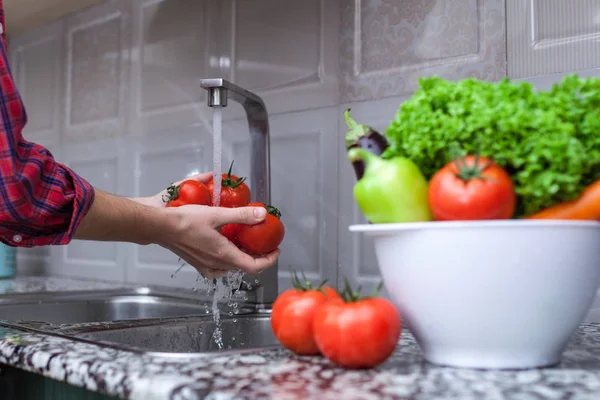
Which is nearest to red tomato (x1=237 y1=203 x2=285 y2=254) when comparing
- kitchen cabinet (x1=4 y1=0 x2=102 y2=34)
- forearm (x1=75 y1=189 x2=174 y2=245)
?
forearm (x1=75 y1=189 x2=174 y2=245)

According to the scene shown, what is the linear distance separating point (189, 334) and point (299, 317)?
0.50 metres

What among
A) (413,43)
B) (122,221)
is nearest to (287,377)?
(122,221)

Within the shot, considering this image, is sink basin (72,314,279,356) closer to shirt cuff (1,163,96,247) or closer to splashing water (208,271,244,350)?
splashing water (208,271,244,350)

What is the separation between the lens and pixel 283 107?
1541mm

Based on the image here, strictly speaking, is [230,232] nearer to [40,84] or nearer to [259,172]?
[259,172]

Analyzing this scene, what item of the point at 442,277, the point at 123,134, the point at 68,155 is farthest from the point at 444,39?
the point at 68,155

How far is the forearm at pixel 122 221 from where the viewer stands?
100cm

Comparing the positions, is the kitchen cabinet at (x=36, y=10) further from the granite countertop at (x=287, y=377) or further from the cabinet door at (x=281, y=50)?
the granite countertop at (x=287, y=377)

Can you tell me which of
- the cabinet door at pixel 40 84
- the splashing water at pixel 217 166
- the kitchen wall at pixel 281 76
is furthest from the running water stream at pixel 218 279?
the cabinet door at pixel 40 84

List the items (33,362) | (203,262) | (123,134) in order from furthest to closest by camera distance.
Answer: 1. (123,134)
2. (203,262)
3. (33,362)

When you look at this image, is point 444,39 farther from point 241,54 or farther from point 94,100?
point 94,100

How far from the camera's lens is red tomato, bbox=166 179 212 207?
1.17m

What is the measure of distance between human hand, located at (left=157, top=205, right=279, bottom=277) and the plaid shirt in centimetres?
16

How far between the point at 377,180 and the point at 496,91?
164 millimetres
